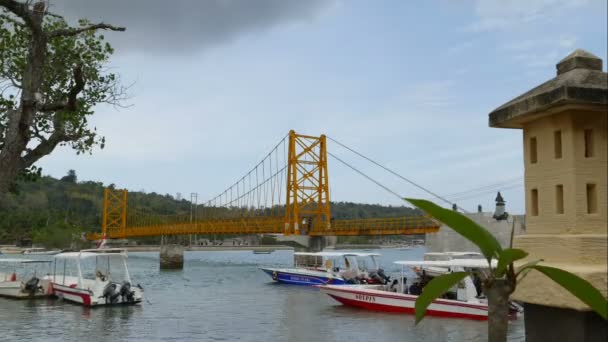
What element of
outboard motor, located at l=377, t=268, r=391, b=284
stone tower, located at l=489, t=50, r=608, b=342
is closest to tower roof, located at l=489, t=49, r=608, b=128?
stone tower, located at l=489, t=50, r=608, b=342

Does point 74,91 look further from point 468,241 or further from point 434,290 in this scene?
point 468,241

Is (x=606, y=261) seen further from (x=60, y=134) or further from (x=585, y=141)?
(x=60, y=134)

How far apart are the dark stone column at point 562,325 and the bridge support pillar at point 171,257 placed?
76193mm

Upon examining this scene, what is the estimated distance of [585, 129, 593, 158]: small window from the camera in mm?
4785

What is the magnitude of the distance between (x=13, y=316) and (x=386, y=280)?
59.7 ft

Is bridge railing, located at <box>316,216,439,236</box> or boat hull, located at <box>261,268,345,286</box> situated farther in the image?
bridge railing, located at <box>316,216,439,236</box>

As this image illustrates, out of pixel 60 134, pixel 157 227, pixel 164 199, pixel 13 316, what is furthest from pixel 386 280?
pixel 164 199

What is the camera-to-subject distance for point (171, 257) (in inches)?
3135

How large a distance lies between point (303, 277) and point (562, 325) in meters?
39.0

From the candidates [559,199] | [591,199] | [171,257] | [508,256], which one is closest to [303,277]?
[559,199]

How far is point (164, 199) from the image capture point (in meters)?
172

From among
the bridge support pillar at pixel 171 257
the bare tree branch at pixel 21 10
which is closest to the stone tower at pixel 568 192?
the bare tree branch at pixel 21 10

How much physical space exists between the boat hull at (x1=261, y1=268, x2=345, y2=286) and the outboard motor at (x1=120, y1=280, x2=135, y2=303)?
514 inches

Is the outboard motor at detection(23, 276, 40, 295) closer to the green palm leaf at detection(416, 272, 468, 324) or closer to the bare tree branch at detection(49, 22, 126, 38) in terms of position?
the bare tree branch at detection(49, 22, 126, 38)
